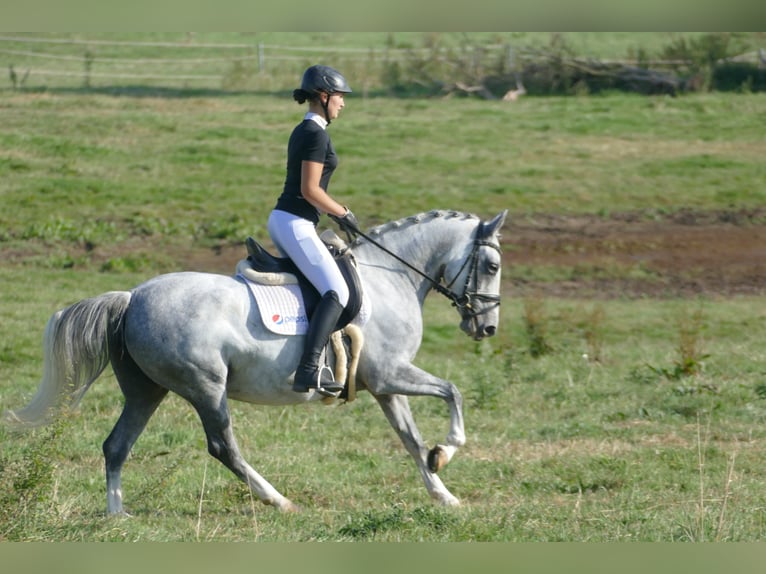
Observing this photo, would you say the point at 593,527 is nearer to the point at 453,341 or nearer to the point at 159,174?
the point at 453,341

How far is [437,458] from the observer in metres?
7.44

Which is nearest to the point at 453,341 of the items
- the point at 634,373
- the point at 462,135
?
the point at 634,373

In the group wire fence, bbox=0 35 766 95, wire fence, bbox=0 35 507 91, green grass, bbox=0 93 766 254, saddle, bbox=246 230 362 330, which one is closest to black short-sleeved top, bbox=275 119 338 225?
saddle, bbox=246 230 362 330

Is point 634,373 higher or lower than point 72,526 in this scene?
lower

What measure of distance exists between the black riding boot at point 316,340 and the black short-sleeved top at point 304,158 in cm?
60

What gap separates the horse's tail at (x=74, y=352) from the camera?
7.09 meters

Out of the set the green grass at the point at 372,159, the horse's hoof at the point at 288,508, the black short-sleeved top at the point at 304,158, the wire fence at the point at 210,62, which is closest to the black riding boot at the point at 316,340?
the black short-sleeved top at the point at 304,158

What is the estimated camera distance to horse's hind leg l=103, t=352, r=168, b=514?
7.23 metres

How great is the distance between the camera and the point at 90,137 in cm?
2314

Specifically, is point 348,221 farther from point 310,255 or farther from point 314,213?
point 310,255

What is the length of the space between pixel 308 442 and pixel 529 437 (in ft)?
6.03

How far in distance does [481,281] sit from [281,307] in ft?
4.96

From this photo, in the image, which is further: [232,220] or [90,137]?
[90,137]

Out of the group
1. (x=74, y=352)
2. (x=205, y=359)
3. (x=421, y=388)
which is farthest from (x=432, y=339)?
(x=74, y=352)
